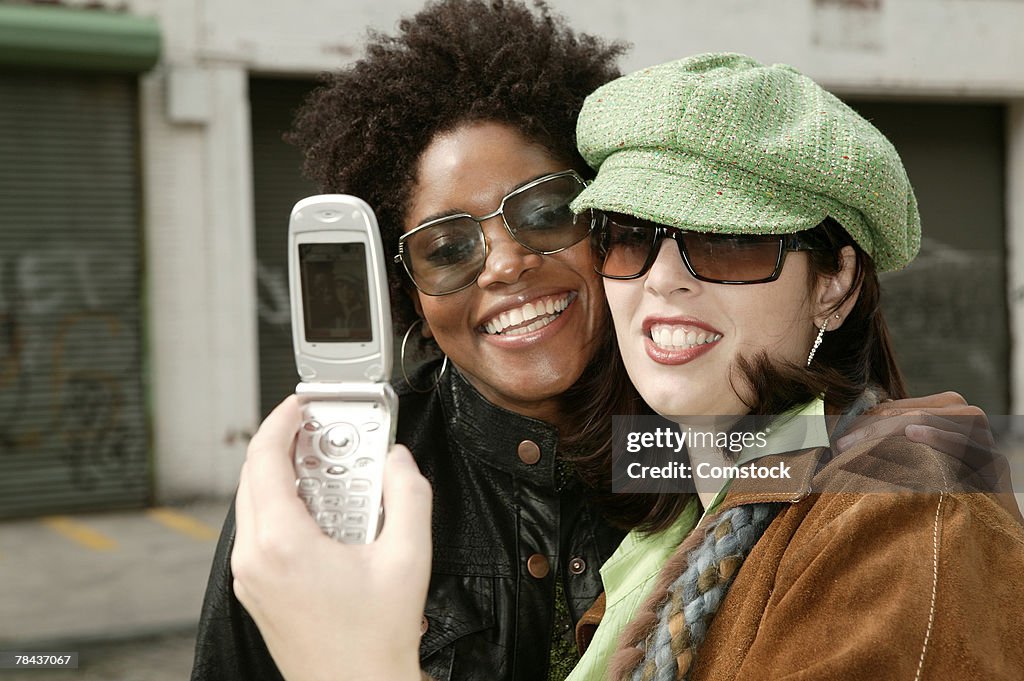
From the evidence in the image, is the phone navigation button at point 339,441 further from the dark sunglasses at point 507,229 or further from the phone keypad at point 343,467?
the dark sunglasses at point 507,229

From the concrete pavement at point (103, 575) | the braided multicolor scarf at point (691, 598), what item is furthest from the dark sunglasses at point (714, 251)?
the concrete pavement at point (103, 575)

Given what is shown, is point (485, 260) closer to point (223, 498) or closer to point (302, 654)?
point (302, 654)

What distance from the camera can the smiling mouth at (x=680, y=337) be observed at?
1.47 meters

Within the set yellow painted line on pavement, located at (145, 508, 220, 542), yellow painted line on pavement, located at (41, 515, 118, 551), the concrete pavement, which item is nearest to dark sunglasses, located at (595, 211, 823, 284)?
the concrete pavement

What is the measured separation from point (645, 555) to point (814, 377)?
45cm

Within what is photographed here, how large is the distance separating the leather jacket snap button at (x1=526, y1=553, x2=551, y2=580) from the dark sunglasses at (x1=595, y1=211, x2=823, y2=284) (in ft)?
2.18

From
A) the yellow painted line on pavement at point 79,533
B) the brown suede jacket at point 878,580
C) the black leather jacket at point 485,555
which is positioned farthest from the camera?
the yellow painted line on pavement at point 79,533

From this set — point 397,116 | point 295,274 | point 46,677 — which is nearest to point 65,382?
point 46,677

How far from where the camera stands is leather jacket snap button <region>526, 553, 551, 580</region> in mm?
1968

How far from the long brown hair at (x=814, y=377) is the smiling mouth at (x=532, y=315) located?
6.7 inches

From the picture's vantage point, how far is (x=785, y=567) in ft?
4.01

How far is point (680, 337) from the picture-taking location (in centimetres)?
148

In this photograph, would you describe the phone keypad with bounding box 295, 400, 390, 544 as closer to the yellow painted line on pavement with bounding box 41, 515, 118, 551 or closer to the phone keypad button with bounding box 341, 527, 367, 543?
the phone keypad button with bounding box 341, 527, 367, 543

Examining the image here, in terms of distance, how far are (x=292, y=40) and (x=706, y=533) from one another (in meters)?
7.70
